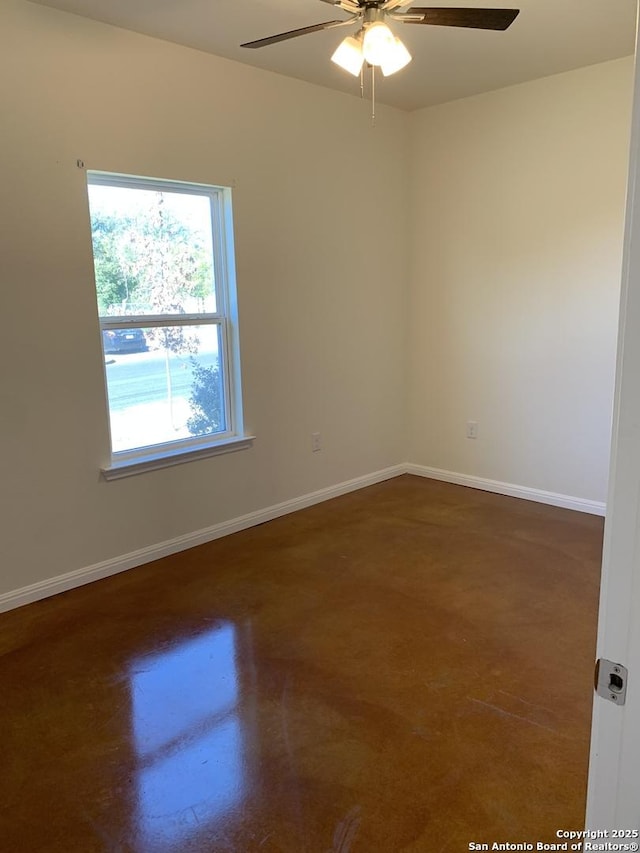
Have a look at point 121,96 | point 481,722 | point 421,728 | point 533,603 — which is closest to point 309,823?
point 421,728

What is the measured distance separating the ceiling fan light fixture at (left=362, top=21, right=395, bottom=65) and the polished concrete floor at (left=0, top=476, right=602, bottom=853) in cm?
229

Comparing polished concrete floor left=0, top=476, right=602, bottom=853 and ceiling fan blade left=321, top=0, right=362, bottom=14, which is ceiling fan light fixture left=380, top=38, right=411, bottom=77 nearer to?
ceiling fan blade left=321, top=0, right=362, bottom=14

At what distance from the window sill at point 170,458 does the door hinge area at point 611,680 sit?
9.22 feet

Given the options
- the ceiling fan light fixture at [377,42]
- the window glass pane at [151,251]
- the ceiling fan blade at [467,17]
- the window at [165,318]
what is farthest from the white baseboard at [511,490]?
the ceiling fan light fixture at [377,42]

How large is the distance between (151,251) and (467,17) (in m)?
1.93

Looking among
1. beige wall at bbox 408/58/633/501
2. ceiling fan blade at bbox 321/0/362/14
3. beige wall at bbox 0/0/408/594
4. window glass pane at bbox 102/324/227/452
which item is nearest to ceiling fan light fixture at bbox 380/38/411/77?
ceiling fan blade at bbox 321/0/362/14

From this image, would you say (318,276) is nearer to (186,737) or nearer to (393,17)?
(393,17)

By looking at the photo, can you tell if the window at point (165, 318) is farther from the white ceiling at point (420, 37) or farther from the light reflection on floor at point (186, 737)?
the light reflection on floor at point (186, 737)

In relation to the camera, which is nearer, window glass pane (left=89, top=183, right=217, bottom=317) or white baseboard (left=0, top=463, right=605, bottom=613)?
white baseboard (left=0, top=463, right=605, bottom=613)

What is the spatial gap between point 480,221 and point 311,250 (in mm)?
1266

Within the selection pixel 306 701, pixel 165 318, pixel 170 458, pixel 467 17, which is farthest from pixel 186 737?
pixel 467 17

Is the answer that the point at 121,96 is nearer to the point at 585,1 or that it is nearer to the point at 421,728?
the point at 585,1

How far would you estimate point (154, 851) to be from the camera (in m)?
1.63

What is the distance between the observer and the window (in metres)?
3.17
